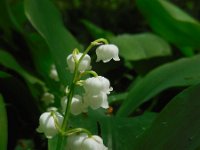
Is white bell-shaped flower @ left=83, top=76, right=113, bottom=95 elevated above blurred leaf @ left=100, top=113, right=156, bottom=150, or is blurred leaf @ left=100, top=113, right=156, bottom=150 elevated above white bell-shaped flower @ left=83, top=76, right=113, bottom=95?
white bell-shaped flower @ left=83, top=76, right=113, bottom=95

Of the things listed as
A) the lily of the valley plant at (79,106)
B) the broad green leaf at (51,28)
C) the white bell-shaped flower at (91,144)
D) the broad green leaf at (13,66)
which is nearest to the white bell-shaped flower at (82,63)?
the lily of the valley plant at (79,106)

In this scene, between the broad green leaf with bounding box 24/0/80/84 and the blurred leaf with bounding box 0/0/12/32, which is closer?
the broad green leaf with bounding box 24/0/80/84

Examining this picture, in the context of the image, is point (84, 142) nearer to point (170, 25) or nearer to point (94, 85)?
point (94, 85)

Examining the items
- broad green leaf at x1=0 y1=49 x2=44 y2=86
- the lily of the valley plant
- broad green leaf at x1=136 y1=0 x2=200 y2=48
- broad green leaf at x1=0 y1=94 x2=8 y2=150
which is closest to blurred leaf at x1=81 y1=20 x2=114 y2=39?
broad green leaf at x1=136 y1=0 x2=200 y2=48

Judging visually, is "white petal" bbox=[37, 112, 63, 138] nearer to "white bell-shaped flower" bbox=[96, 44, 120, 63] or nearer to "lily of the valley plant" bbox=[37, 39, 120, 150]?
"lily of the valley plant" bbox=[37, 39, 120, 150]

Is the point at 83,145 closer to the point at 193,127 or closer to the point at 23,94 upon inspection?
the point at 193,127

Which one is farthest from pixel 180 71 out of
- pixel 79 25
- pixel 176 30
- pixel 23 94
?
pixel 79 25
